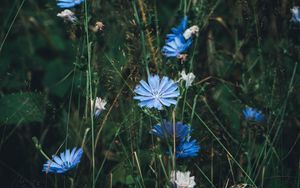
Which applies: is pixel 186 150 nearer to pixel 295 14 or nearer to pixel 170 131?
pixel 170 131

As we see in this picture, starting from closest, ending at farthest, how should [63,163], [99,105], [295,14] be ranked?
[63,163]
[99,105]
[295,14]

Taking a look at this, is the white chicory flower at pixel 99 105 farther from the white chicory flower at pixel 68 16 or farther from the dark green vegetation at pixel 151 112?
the white chicory flower at pixel 68 16

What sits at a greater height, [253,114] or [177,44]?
[177,44]

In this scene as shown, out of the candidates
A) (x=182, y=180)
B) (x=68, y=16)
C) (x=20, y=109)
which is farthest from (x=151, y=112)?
(x=20, y=109)

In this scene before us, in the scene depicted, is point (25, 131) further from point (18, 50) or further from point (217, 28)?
point (217, 28)

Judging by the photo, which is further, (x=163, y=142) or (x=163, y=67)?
(x=163, y=67)

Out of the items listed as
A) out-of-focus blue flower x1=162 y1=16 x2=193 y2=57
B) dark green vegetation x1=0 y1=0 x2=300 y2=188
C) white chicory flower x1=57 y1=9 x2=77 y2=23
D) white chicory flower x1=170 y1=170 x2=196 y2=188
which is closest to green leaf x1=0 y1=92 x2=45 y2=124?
dark green vegetation x1=0 y1=0 x2=300 y2=188

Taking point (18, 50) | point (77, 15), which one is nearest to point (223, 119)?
point (77, 15)

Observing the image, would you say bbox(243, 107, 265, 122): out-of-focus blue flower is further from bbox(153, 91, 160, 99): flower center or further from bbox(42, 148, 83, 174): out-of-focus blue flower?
bbox(42, 148, 83, 174): out-of-focus blue flower
